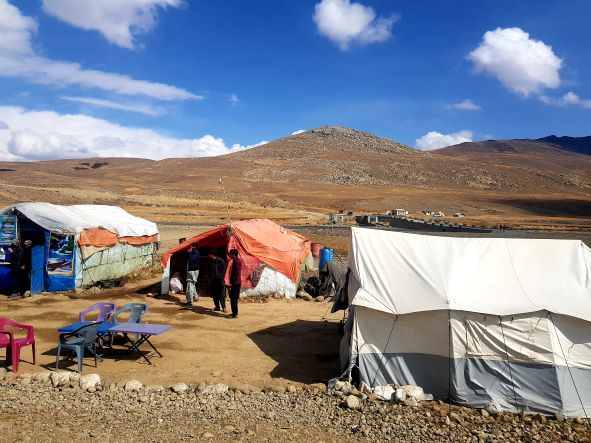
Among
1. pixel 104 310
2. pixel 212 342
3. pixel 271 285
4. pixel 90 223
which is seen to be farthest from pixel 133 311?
pixel 90 223

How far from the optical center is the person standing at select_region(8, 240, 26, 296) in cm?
1491

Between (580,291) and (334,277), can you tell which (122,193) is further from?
(580,291)

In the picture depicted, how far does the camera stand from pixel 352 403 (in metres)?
7.66

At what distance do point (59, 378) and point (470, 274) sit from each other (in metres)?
7.50

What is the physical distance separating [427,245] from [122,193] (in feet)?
256

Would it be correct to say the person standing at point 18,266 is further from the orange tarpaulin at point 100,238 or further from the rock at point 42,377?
the rock at point 42,377

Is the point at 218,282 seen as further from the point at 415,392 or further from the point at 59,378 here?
the point at 415,392

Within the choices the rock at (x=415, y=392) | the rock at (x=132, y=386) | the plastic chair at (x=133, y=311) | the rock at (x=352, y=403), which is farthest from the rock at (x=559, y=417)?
the plastic chair at (x=133, y=311)

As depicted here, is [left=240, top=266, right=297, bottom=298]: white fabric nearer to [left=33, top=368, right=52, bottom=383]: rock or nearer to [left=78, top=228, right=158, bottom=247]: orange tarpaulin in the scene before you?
[left=78, top=228, right=158, bottom=247]: orange tarpaulin

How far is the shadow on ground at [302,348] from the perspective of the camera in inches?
364

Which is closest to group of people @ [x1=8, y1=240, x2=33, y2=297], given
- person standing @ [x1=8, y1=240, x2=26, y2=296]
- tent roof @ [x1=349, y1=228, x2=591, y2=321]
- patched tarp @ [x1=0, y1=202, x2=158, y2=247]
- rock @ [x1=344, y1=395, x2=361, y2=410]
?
person standing @ [x1=8, y1=240, x2=26, y2=296]

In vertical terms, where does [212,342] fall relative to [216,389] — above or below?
below

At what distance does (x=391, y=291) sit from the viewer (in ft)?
29.4

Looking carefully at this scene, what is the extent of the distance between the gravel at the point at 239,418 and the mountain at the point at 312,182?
42088 mm
